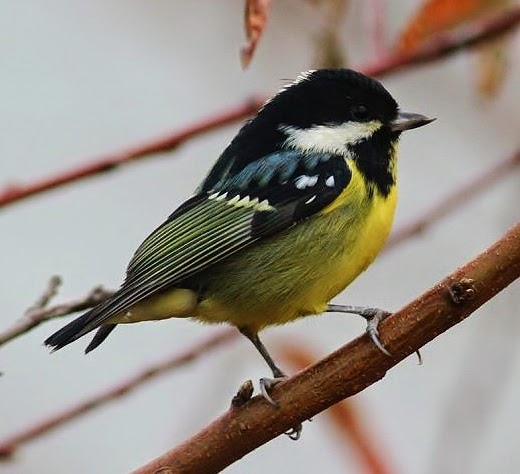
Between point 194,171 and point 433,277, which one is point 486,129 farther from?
point 194,171

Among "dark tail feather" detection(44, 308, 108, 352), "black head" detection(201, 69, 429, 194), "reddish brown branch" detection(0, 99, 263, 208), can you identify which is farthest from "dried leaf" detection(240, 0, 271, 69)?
"black head" detection(201, 69, 429, 194)

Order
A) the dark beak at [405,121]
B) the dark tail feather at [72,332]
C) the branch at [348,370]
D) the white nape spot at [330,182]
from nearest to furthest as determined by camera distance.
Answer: the branch at [348,370], the dark tail feather at [72,332], the white nape spot at [330,182], the dark beak at [405,121]

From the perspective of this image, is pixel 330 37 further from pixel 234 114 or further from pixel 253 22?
pixel 253 22

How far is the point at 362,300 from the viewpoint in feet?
15.6

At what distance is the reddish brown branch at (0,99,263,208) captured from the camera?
2.09 meters

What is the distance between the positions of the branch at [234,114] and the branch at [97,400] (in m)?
0.41

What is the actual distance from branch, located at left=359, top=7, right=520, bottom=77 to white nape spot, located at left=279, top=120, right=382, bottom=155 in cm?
33

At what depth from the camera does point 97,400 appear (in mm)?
2172

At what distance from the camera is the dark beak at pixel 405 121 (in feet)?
8.84

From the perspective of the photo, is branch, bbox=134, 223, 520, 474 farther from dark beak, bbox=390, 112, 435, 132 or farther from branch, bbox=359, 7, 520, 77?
dark beak, bbox=390, 112, 435, 132

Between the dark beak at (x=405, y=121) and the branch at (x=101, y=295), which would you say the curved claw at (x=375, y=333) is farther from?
the dark beak at (x=405, y=121)

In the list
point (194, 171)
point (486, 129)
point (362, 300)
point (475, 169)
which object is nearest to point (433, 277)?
point (362, 300)

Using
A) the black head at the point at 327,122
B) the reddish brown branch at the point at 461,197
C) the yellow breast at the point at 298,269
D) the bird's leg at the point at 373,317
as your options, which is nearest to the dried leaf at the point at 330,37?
the black head at the point at 327,122

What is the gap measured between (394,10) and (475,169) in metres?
1.20
